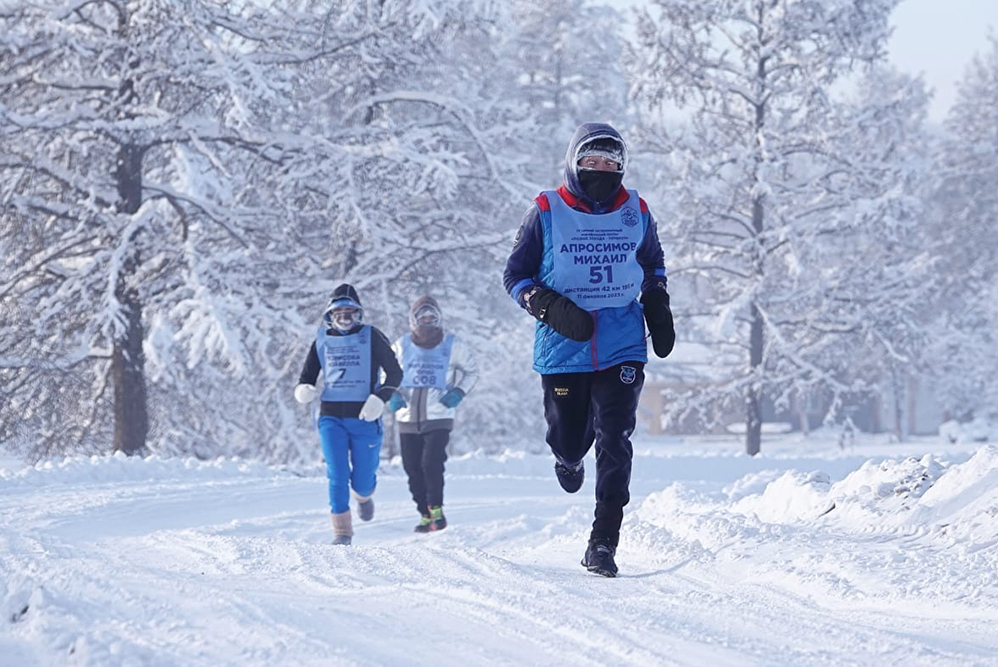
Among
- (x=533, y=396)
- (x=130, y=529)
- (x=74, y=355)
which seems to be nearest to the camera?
(x=130, y=529)

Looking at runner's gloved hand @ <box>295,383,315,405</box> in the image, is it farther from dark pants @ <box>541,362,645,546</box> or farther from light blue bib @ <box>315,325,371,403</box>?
dark pants @ <box>541,362,645,546</box>

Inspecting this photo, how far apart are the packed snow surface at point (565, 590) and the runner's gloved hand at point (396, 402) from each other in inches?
44.8

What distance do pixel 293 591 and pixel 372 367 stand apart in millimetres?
4538

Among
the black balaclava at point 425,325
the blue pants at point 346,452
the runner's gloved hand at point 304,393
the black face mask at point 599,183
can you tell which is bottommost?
the blue pants at point 346,452

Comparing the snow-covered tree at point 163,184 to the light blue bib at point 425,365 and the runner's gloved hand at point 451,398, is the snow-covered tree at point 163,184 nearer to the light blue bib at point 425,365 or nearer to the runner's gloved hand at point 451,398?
the light blue bib at point 425,365

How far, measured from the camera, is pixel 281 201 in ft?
62.1

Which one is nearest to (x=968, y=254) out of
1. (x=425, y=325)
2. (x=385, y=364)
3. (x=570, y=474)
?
(x=425, y=325)

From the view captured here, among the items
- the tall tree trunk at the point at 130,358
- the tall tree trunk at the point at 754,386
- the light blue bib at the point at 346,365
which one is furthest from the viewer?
the tall tree trunk at the point at 754,386

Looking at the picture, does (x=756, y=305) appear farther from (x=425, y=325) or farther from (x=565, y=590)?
(x=565, y=590)

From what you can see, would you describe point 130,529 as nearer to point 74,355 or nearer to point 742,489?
point 742,489

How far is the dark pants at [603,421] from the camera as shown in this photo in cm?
537

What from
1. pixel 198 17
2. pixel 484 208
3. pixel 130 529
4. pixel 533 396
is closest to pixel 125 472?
pixel 130 529

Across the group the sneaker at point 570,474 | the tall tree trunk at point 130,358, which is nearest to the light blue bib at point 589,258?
the sneaker at point 570,474

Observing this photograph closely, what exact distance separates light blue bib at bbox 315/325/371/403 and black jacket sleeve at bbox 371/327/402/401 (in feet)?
0.17
